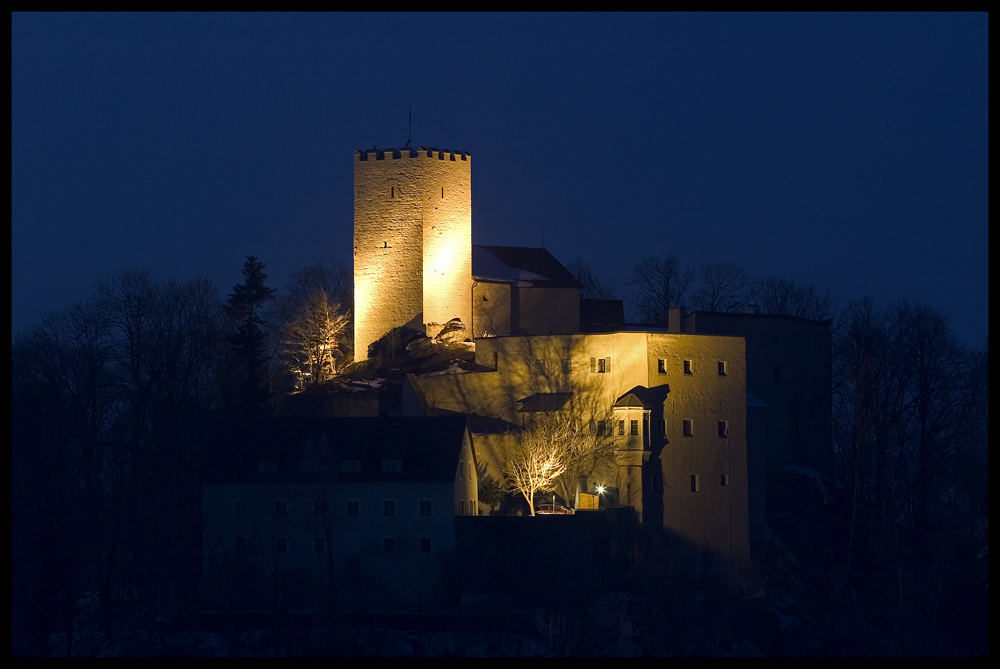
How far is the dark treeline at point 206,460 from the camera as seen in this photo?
2340 inches

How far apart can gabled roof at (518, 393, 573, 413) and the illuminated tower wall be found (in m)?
9.12

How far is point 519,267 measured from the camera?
74.6m

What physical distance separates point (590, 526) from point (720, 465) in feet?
21.4

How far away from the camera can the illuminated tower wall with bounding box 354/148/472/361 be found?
72688mm

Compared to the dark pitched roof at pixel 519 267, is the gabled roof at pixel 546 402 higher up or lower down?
lower down

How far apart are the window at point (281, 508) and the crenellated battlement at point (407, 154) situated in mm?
18433

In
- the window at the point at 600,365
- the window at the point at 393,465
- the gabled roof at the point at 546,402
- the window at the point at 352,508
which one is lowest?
the window at the point at 352,508

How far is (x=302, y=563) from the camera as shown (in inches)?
2298

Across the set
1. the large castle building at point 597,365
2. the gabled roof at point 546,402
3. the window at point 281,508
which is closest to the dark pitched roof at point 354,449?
the window at point 281,508

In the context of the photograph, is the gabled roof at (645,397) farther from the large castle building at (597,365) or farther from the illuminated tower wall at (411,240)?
the illuminated tower wall at (411,240)

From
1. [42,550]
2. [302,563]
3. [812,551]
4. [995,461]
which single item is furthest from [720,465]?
[42,550]

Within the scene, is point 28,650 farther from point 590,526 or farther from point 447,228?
point 447,228

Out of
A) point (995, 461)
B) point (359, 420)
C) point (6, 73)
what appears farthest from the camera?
point (359, 420)

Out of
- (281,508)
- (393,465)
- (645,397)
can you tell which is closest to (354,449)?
(393,465)
